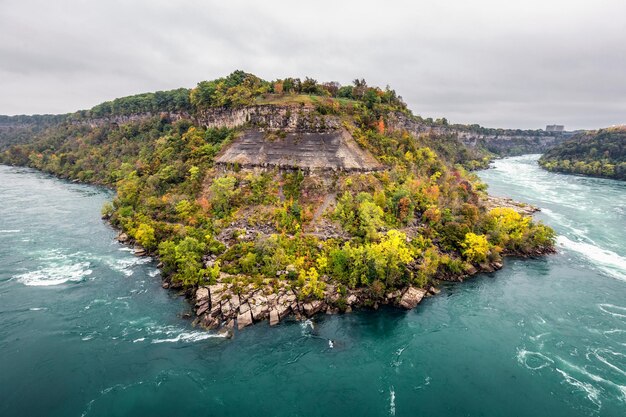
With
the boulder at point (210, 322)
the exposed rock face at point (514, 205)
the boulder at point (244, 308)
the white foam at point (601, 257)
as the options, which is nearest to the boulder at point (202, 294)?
the boulder at point (210, 322)

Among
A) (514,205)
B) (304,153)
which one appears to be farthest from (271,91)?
(514,205)

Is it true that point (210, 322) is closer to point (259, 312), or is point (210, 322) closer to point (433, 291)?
point (259, 312)

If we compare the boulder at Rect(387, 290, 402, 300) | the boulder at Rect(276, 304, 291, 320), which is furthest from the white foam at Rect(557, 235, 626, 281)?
the boulder at Rect(276, 304, 291, 320)

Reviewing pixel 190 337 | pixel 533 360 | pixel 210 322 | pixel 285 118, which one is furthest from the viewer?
pixel 285 118

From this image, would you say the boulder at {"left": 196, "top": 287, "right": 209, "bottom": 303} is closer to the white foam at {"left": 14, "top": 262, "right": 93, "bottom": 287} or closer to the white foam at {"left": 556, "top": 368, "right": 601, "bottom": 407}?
the white foam at {"left": 14, "top": 262, "right": 93, "bottom": 287}

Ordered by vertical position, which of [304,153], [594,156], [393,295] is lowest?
[393,295]

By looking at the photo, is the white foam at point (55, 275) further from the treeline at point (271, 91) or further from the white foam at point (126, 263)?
the treeline at point (271, 91)
